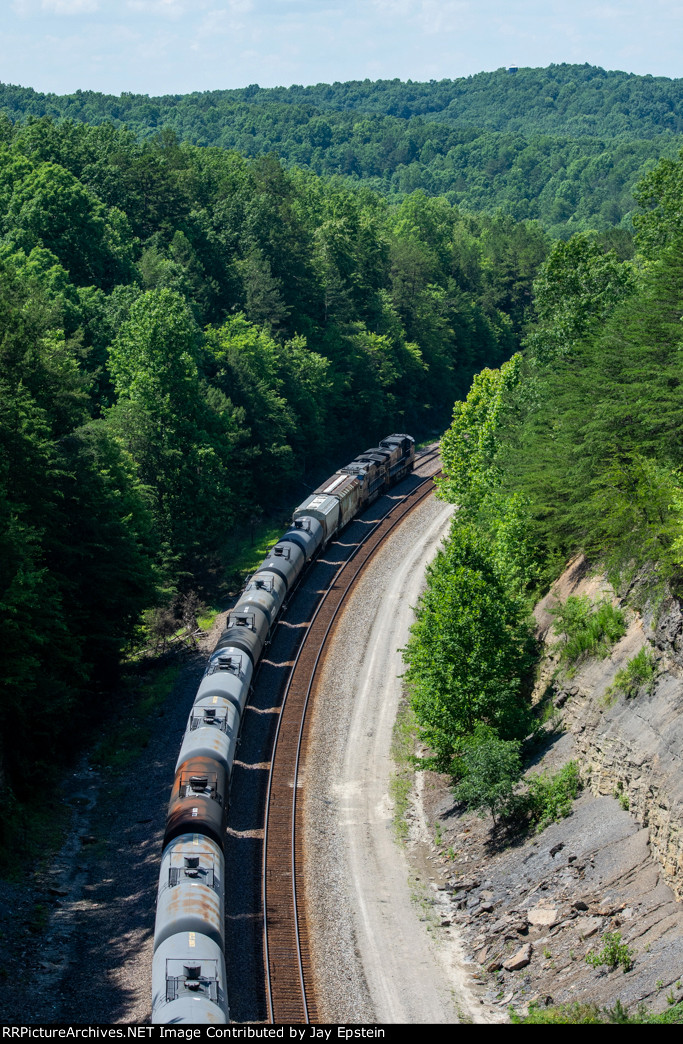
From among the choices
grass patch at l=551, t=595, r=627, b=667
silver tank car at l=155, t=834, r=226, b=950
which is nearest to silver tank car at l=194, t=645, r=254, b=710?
silver tank car at l=155, t=834, r=226, b=950

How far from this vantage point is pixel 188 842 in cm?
2939

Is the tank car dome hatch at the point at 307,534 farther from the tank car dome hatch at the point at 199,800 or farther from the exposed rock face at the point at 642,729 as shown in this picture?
the exposed rock face at the point at 642,729

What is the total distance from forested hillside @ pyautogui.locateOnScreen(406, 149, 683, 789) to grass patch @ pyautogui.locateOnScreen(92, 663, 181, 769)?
13.6 meters

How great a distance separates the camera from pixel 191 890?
88.9 feet

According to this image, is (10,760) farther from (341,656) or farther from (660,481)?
(660,481)

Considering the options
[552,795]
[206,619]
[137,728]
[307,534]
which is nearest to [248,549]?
[307,534]

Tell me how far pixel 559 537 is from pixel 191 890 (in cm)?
2090

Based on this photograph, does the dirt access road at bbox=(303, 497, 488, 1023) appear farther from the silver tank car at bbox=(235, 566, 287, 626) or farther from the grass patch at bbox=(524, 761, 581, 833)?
the grass patch at bbox=(524, 761, 581, 833)

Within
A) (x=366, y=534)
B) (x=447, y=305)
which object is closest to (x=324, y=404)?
(x=366, y=534)

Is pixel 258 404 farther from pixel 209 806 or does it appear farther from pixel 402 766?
pixel 209 806

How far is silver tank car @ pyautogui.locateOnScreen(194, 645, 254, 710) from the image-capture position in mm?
38406

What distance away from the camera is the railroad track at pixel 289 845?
26.6m

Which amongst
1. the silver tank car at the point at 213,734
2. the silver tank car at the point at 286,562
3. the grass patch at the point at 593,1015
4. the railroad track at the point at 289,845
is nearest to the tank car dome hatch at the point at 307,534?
the silver tank car at the point at 286,562

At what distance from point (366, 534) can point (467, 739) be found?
30077 mm
